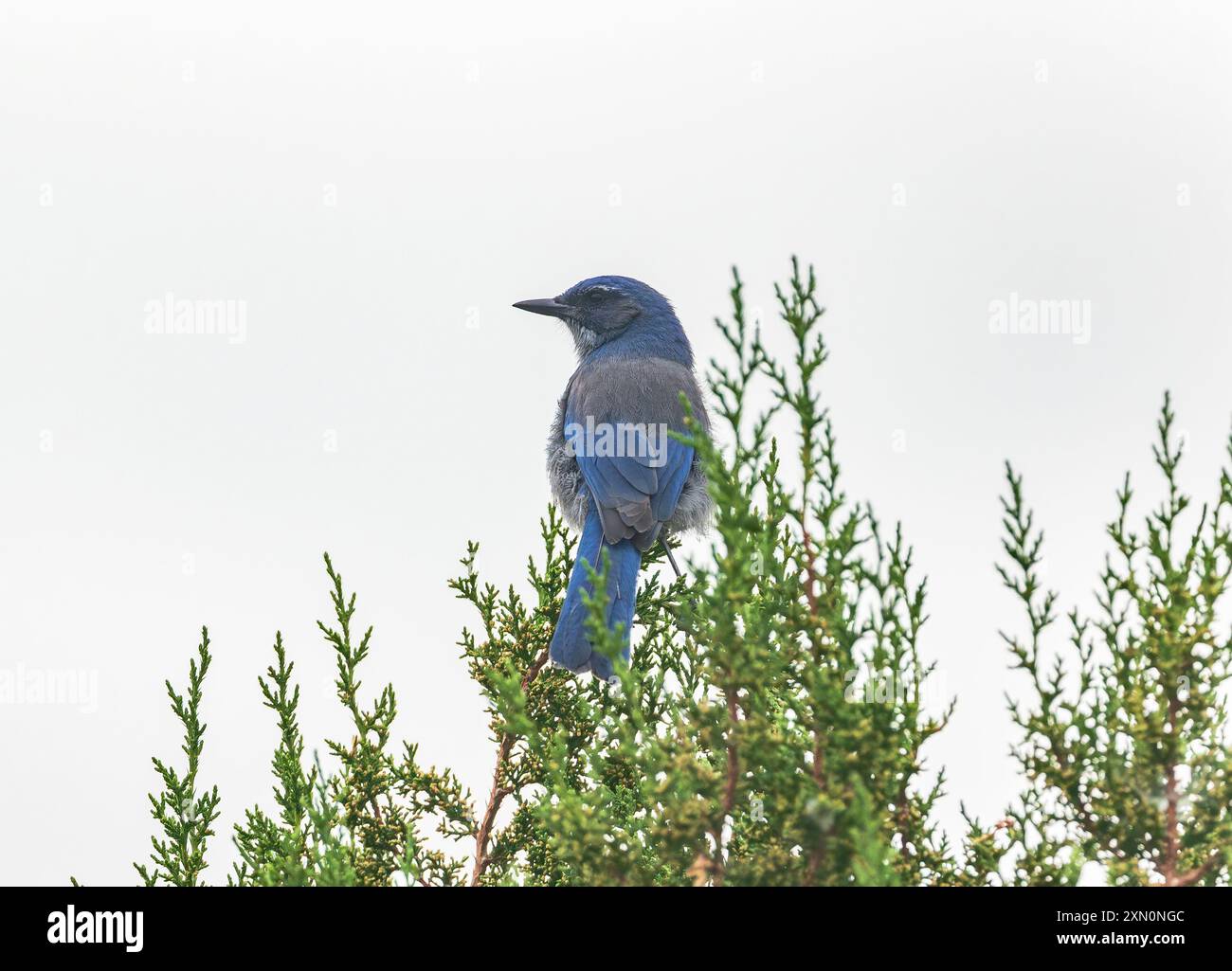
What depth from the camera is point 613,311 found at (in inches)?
352

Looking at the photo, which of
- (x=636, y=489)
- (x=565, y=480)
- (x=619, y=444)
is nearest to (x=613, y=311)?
(x=565, y=480)

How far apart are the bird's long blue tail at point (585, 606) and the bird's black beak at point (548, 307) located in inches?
104

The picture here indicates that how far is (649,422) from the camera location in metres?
7.68

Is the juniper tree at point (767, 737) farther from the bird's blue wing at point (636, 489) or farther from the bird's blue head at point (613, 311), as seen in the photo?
the bird's blue head at point (613, 311)

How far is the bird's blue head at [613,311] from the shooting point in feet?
29.0

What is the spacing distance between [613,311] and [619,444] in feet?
6.17

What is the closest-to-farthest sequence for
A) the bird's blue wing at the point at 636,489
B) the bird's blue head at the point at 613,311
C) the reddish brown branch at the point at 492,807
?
1. the reddish brown branch at the point at 492,807
2. the bird's blue wing at the point at 636,489
3. the bird's blue head at the point at 613,311

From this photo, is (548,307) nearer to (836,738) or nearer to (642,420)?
(642,420)

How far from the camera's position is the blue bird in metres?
5.64

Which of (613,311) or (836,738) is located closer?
(836,738)

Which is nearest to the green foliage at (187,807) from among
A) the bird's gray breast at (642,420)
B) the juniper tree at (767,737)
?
the juniper tree at (767,737)
